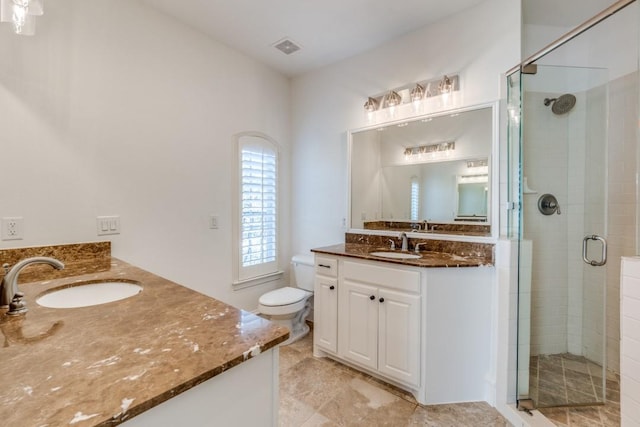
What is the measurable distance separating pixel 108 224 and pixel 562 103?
3.22m

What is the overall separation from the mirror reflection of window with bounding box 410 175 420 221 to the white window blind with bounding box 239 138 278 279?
1.41m

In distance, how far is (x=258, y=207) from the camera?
113 inches

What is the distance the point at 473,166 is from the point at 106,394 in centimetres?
230

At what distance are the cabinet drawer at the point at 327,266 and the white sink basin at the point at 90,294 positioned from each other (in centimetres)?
129

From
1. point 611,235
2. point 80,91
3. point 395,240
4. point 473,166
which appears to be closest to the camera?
point 80,91

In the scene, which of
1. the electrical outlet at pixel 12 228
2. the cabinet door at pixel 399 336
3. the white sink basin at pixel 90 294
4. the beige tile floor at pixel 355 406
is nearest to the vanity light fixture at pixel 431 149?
the cabinet door at pixel 399 336

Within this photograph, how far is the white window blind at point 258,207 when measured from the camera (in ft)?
9.04

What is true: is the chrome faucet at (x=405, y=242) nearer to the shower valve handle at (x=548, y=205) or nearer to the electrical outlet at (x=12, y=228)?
the shower valve handle at (x=548, y=205)

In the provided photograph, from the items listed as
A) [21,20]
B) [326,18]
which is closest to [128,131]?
[21,20]

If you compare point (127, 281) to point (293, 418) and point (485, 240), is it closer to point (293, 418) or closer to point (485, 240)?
point (293, 418)

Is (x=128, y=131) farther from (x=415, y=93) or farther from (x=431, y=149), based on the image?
(x=431, y=149)

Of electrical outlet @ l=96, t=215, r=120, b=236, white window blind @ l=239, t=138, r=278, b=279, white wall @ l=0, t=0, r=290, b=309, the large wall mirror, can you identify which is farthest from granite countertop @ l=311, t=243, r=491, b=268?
electrical outlet @ l=96, t=215, r=120, b=236

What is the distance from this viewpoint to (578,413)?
167 centimetres

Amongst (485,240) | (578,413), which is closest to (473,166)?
(485,240)
